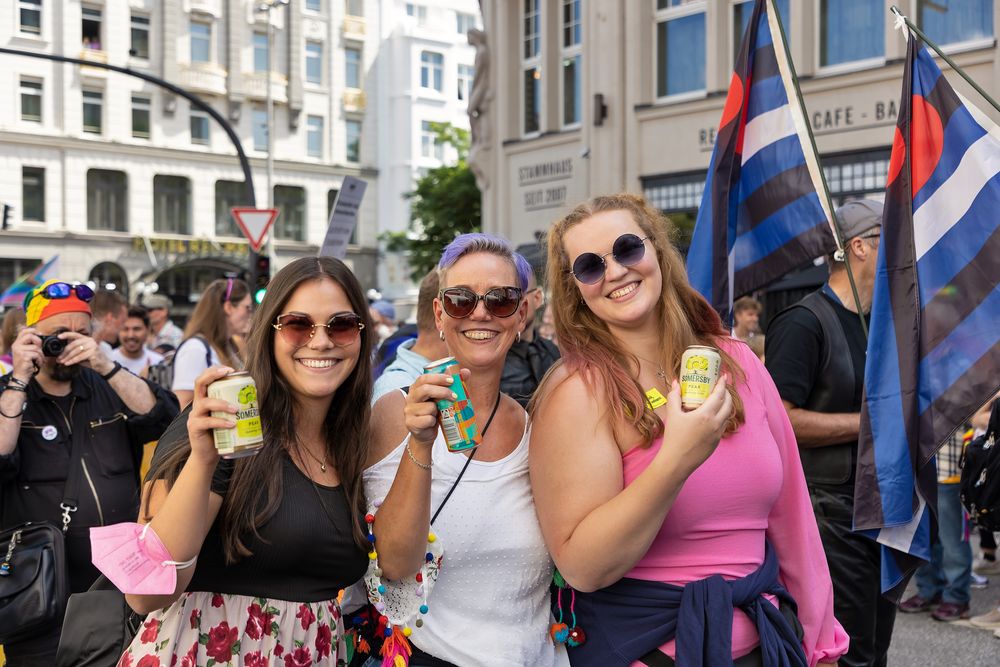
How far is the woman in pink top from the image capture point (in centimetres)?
243

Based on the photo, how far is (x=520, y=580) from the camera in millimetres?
2705

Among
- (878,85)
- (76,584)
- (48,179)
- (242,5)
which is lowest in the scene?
(76,584)

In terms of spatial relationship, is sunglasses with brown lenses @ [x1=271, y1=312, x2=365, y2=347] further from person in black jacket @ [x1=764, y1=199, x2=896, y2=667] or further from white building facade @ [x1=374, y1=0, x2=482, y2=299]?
white building facade @ [x1=374, y1=0, x2=482, y2=299]

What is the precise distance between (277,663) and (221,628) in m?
0.17

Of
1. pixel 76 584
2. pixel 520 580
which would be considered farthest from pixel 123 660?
pixel 76 584

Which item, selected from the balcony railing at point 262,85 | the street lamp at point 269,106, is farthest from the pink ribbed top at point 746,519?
the balcony railing at point 262,85

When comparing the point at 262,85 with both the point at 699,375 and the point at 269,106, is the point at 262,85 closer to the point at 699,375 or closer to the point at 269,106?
the point at 269,106

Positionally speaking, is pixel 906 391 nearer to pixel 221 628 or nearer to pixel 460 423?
pixel 460 423

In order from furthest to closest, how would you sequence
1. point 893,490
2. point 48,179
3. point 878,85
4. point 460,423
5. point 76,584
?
1. point 48,179
2. point 878,85
3. point 76,584
4. point 893,490
5. point 460,423

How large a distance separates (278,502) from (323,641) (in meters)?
0.41

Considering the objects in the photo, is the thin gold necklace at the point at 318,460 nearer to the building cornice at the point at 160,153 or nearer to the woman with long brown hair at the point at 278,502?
the woman with long brown hair at the point at 278,502

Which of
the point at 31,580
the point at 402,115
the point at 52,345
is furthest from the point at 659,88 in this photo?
the point at 402,115

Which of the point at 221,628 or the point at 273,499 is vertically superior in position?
the point at 273,499

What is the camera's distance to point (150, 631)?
104 inches
